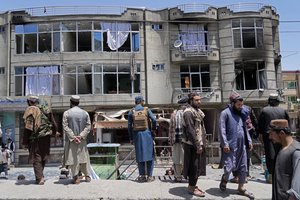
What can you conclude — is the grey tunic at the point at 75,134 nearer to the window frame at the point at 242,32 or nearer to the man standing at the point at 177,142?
the man standing at the point at 177,142

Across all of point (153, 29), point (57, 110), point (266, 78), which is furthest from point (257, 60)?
point (57, 110)

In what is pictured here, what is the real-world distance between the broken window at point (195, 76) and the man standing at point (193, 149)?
20063 millimetres

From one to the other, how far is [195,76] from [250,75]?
4612mm

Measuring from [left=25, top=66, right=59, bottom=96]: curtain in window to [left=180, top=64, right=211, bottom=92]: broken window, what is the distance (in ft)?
32.4

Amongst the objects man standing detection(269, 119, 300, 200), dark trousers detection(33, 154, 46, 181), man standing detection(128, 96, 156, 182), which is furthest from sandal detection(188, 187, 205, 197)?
dark trousers detection(33, 154, 46, 181)

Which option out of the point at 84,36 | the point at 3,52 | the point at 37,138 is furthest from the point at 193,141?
the point at 3,52

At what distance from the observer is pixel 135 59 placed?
2548cm

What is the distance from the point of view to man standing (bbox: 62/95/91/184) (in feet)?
22.4

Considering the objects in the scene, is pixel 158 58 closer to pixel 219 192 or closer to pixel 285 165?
pixel 219 192

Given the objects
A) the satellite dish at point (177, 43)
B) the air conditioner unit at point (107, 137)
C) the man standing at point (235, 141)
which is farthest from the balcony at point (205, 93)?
the man standing at point (235, 141)

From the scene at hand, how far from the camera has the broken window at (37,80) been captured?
24938mm

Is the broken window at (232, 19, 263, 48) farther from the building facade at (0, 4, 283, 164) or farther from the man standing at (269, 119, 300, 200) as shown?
the man standing at (269, 119, 300, 200)

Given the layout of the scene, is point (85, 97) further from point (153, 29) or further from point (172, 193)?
point (172, 193)

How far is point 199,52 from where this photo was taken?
84.0 feet
